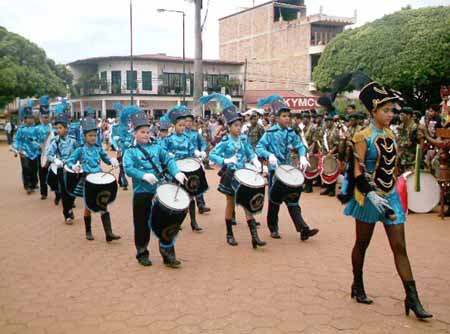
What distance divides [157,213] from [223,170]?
1.60 m

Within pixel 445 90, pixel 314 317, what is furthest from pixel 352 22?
pixel 314 317

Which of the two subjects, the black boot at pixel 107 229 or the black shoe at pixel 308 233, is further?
the black boot at pixel 107 229

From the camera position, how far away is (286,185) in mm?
6426

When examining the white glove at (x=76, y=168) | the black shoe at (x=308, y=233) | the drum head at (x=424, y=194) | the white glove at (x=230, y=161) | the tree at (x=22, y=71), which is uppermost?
the tree at (x=22, y=71)

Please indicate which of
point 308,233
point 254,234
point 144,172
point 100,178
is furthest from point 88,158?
point 308,233

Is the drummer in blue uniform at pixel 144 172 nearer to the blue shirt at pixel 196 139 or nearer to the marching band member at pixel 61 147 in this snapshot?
the blue shirt at pixel 196 139

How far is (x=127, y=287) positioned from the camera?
5.07 meters

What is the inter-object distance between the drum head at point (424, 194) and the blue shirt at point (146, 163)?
4545 mm

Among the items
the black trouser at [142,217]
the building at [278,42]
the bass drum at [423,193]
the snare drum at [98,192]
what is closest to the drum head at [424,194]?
the bass drum at [423,193]

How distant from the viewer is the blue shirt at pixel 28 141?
11.3 metres

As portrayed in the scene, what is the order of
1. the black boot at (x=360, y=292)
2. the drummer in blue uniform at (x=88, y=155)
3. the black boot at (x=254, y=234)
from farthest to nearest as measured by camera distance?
the drummer in blue uniform at (x=88, y=155) < the black boot at (x=254, y=234) < the black boot at (x=360, y=292)

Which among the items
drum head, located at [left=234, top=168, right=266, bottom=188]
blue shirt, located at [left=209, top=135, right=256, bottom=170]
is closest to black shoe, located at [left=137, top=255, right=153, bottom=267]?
drum head, located at [left=234, top=168, right=266, bottom=188]

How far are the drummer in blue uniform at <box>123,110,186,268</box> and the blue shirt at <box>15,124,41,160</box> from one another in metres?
6.29

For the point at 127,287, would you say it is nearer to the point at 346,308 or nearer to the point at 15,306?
the point at 15,306
